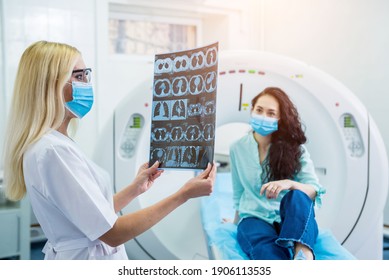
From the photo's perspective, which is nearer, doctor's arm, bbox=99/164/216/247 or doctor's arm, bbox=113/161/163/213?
doctor's arm, bbox=99/164/216/247

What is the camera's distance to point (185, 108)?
3.23 ft

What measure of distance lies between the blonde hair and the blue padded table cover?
71 cm

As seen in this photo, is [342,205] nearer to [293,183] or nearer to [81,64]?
[293,183]

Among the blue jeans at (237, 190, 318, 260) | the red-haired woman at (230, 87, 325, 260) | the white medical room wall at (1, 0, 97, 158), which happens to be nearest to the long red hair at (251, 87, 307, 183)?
the red-haired woman at (230, 87, 325, 260)

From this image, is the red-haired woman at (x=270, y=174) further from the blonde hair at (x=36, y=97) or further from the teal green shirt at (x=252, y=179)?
the blonde hair at (x=36, y=97)

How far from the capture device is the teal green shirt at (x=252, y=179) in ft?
4.48

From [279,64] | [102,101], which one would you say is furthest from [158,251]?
[102,101]

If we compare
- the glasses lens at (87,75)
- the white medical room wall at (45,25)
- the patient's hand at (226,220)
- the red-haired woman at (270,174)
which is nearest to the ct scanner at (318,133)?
the red-haired woman at (270,174)

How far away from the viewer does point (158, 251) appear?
1.64 meters

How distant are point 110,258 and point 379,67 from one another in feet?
4.93

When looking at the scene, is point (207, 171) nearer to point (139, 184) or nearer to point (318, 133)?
point (139, 184)

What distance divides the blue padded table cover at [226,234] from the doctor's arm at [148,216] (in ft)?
1.37

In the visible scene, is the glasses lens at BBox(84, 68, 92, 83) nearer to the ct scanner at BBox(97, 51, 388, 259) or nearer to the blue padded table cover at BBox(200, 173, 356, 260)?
the ct scanner at BBox(97, 51, 388, 259)

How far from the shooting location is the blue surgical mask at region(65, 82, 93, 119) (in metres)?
0.95
